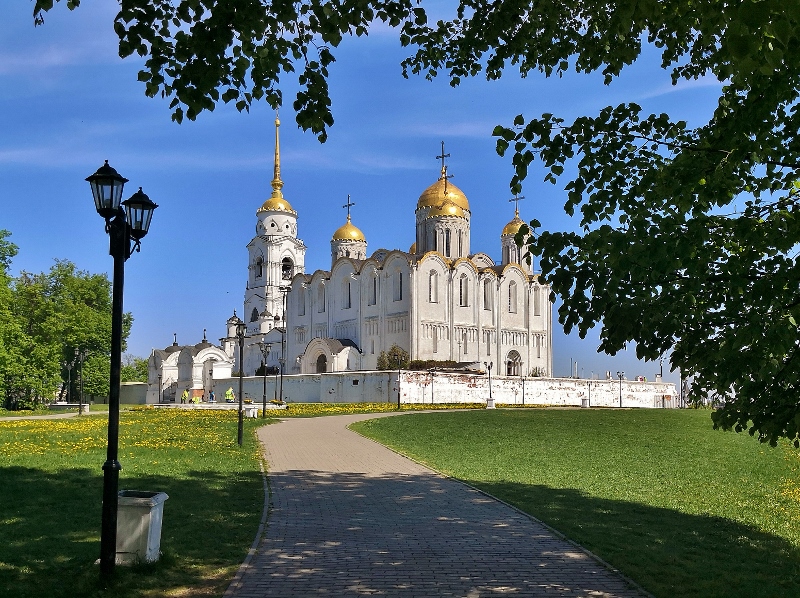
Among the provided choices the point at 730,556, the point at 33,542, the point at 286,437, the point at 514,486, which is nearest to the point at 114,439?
the point at 33,542

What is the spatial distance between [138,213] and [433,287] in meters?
53.1

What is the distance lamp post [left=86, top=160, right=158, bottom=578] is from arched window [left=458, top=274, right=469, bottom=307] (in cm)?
5501

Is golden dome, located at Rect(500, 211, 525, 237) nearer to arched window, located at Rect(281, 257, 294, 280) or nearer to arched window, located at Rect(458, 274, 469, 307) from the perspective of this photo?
arched window, located at Rect(458, 274, 469, 307)

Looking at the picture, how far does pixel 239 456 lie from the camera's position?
52.3ft

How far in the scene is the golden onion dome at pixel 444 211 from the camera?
65.8m

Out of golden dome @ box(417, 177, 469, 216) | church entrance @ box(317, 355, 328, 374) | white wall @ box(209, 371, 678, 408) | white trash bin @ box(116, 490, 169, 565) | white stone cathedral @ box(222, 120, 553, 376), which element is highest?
golden dome @ box(417, 177, 469, 216)

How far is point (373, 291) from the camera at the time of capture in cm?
6278

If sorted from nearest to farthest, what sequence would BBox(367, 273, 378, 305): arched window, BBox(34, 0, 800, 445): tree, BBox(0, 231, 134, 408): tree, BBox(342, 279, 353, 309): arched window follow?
BBox(34, 0, 800, 445): tree
BBox(0, 231, 134, 408): tree
BBox(367, 273, 378, 305): arched window
BBox(342, 279, 353, 309): arched window

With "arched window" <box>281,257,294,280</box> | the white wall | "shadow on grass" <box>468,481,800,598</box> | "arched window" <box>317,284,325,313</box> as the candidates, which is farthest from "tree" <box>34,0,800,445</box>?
"arched window" <box>281,257,294,280</box>

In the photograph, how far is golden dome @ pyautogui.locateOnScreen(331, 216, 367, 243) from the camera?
75000 mm

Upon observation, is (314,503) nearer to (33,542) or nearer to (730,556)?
(33,542)

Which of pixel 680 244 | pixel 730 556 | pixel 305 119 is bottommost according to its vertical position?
pixel 730 556

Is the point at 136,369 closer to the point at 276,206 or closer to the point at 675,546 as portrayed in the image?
the point at 276,206

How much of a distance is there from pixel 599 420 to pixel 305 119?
25431 mm
